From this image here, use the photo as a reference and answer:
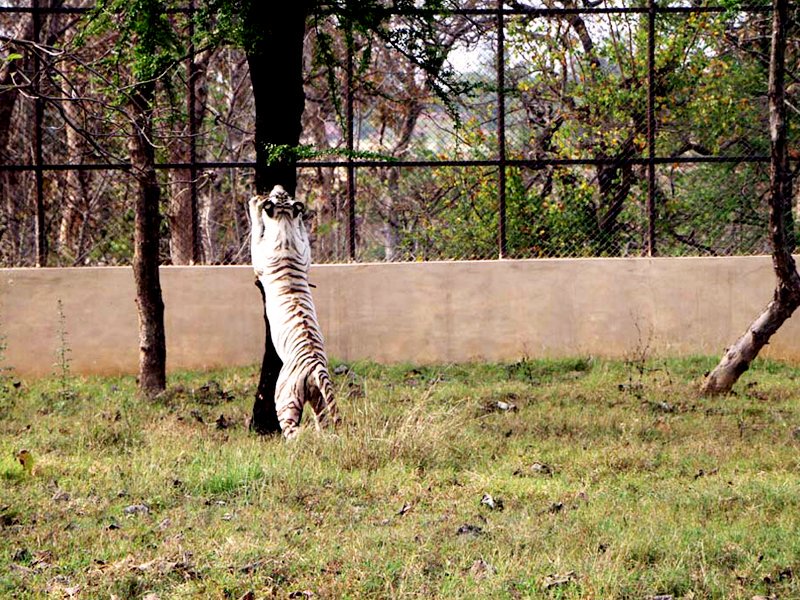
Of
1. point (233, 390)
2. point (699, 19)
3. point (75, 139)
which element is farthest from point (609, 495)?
point (75, 139)

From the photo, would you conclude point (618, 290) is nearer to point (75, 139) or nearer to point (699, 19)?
point (699, 19)

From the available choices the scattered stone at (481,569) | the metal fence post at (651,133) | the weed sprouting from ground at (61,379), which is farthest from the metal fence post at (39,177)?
the scattered stone at (481,569)

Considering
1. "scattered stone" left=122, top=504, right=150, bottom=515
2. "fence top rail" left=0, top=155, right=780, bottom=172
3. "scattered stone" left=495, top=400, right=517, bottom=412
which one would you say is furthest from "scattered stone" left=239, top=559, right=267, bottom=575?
"fence top rail" left=0, top=155, right=780, bottom=172

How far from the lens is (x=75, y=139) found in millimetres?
14570

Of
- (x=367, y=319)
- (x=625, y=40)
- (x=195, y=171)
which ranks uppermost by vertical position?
(x=625, y=40)

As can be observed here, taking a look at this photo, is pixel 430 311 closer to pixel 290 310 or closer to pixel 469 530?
pixel 290 310

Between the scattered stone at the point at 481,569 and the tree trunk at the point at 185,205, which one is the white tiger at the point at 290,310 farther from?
the scattered stone at the point at 481,569

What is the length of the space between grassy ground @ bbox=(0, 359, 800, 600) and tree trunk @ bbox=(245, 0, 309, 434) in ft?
1.20

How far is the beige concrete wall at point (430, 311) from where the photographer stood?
41.2ft

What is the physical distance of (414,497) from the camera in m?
7.21

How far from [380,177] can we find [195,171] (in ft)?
7.49

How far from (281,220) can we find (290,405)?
1381 mm

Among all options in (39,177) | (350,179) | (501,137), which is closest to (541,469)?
(350,179)

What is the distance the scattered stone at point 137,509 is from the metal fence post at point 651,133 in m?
7.43
